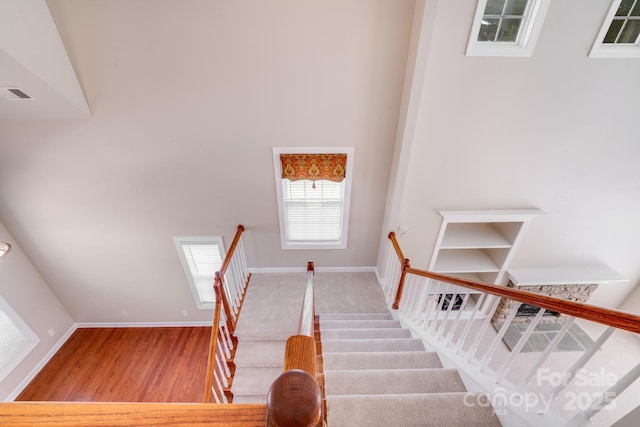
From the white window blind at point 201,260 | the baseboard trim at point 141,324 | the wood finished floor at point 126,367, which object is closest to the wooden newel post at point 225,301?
the white window blind at point 201,260

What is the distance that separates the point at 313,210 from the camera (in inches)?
136

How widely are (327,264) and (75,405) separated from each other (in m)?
3.53

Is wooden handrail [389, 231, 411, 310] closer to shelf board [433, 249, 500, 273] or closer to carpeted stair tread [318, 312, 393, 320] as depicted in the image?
carpeted stair tread [318, 312, 393, 320]

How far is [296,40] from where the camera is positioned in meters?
2.39

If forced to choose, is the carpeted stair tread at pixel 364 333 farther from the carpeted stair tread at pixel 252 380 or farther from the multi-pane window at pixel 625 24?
the multi-pane window at pixel 625 24

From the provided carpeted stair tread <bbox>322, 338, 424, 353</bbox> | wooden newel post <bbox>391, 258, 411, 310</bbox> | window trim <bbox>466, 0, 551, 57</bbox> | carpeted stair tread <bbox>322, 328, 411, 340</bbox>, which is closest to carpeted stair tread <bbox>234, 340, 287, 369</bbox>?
carpeted stair tread <bbox>322, 328, 411, 340</bbox>

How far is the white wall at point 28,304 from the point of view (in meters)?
3.44

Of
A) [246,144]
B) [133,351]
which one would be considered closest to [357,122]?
[246,144]

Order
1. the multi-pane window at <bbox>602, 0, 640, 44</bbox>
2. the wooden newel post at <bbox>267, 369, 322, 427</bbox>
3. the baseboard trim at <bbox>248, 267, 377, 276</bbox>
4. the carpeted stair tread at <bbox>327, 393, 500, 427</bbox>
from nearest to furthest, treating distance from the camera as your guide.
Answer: the wooden newel post at <bbox>267, 369, 322, 427</bbox> < the carpeted stair tread at <bbox>327, 393, 500, 427</bbox> < the multi-pane window at <bbox>602, 0, 640, 44</bbox> < the baseboard trim at <bbox>248, 267, 377, 276</bbox>

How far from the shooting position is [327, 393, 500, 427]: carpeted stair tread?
4.88ft

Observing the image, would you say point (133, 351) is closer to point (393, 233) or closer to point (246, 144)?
point (246, 144)

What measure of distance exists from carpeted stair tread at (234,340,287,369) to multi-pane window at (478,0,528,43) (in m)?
3.95

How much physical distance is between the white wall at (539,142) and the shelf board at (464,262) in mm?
324

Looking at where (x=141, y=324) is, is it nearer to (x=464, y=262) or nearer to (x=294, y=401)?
(x=294, y=401)
